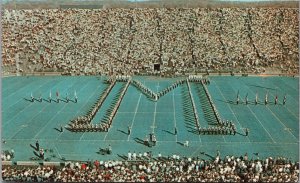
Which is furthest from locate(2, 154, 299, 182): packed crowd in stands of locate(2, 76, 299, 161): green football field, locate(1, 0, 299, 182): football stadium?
locate(2, 76, 299, 161): green football field

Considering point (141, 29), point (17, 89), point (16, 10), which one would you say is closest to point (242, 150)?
point (17, 89)

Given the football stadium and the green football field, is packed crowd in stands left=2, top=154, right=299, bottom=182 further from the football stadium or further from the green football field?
the green football field

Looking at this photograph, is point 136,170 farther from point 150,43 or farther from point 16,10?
point 16,10

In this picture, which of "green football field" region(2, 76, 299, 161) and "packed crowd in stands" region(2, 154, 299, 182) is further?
"green football field" region(2, 76, 299, 161)

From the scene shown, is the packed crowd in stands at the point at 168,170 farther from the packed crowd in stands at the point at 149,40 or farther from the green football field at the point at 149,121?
the packed crowd in stands at the point at 149,40

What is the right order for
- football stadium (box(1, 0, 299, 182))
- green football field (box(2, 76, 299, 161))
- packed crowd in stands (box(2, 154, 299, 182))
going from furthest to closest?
green football field (box(2, 76, 299, 161)) → football stadium (box(1, 0, 299, 182)) → packed crowd in stands (box(2, 154, 299, 182))

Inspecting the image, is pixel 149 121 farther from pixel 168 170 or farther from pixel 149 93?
pixel 168 170
